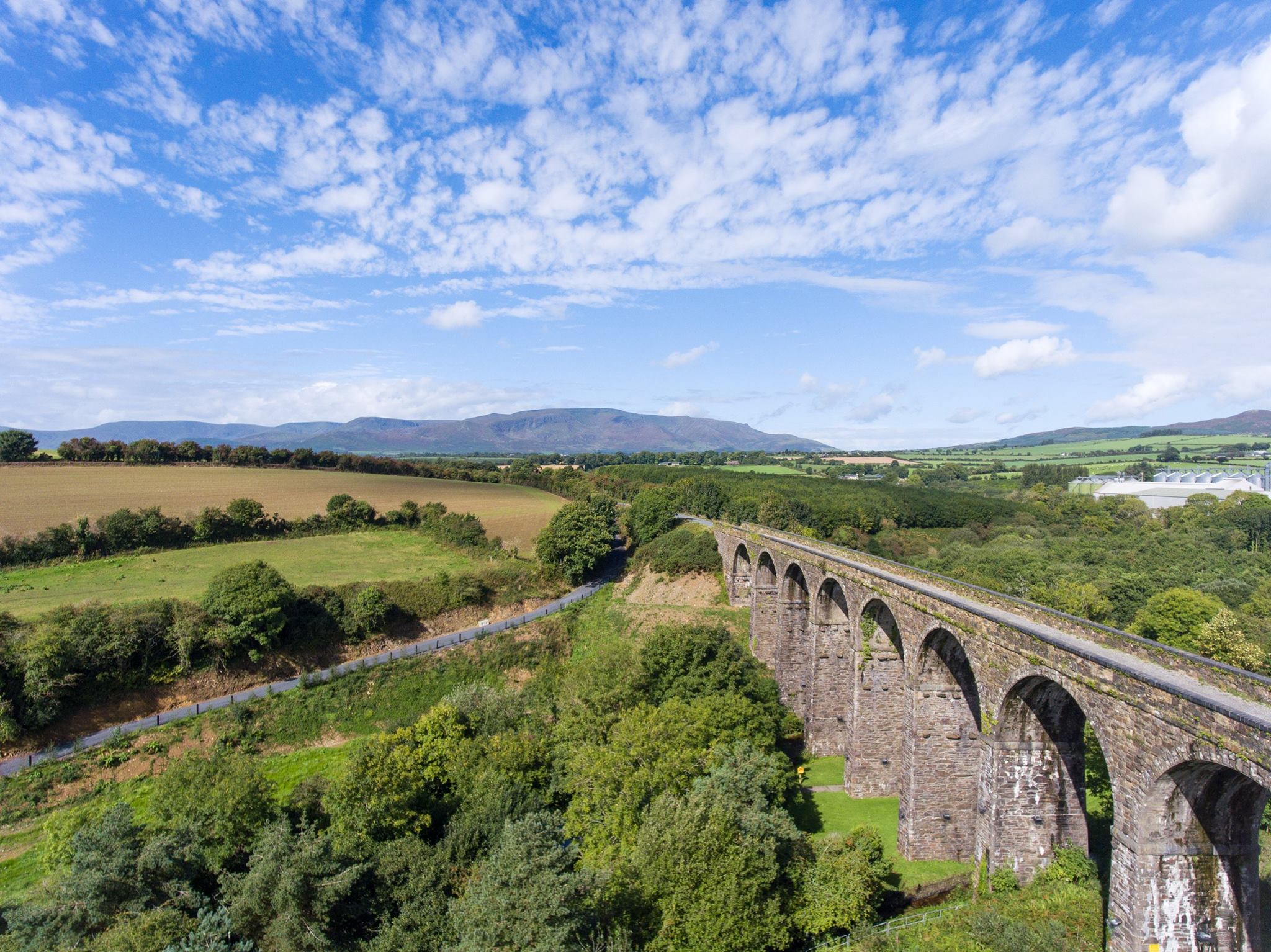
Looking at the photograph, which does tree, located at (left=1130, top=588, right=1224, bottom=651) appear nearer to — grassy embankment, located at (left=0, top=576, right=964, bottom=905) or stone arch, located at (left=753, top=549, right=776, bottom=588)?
stone arch, located at (left=753, top=549, right=776, bottom=588)

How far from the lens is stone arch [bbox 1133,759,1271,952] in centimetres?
1276

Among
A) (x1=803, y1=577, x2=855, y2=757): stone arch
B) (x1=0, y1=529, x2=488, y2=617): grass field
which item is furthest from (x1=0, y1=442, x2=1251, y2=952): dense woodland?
(x1=0, y1=529, x2=488, y2=617): grass field

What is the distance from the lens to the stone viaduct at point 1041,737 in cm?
1261

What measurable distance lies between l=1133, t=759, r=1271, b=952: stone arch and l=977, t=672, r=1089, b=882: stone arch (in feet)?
13.9

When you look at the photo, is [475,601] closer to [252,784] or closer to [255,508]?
[255,508]

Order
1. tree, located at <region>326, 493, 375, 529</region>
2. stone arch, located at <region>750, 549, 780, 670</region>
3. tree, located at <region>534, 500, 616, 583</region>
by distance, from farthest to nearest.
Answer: tree, located at <region>326, 493, 375, 529</region> < tree, located at <region>534, 500, 616, 583</region> < stone arch, located at <region>750, 549, 780, 670</region>

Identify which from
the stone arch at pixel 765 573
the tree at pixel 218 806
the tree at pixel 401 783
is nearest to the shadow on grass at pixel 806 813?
the tree at pixel 401 783

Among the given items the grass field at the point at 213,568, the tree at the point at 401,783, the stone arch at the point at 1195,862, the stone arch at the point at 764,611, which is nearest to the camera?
the stone arch at the point at 1195,862

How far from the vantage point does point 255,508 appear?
5744cm

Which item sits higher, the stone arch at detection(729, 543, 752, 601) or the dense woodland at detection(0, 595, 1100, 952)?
the stone arch at detection(729, 543, 752, 601)

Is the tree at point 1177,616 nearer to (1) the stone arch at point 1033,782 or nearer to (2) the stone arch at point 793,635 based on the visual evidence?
(2) the stone arch at point 793,635

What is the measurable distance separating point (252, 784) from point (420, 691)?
19.0 meters

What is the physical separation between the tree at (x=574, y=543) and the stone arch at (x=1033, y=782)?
138 feet

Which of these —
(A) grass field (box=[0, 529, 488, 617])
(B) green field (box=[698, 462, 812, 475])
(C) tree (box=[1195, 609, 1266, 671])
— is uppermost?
(B) green field (box=[698, 462, 812, 475])
